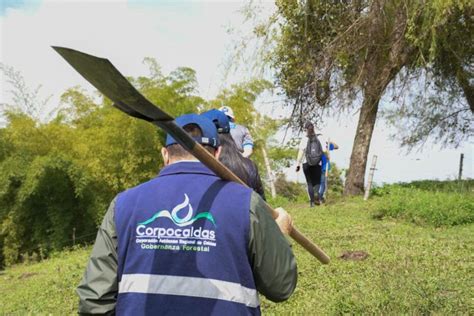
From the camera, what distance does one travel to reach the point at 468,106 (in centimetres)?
1420

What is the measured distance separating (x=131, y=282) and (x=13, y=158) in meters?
13.8

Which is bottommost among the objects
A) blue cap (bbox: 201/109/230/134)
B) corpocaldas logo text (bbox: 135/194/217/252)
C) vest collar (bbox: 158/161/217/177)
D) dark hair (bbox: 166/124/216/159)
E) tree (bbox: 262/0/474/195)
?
corpocaldas logo text (bbox: 135/194/217/252)

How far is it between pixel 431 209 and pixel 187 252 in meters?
7.31

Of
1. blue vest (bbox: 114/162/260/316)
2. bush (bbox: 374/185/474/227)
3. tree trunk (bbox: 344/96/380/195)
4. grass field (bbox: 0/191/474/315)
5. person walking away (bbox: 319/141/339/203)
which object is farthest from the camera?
tree trunk (bbox: 344/96/380/195)

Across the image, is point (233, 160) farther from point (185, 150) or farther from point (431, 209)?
point (431, 209)

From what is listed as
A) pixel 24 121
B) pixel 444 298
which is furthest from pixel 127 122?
pixel 444 298

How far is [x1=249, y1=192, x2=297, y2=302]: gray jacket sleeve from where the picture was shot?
1768 mm

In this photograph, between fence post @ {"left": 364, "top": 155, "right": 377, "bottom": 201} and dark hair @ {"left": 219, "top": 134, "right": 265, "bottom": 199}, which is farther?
fence post @ {"left": 364, "top": 155, "right": 377, "bottom": 201}

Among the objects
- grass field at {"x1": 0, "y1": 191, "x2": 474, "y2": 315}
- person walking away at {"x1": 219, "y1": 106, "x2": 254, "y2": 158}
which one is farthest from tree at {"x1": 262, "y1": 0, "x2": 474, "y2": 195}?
person walking away at {"x1": 219, "y1": 106, "x2": 254, "y2": 158}

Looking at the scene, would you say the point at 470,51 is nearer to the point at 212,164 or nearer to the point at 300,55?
the point at 300,55

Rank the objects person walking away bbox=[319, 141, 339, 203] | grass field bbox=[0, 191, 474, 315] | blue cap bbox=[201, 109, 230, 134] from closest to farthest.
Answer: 1. blue cap bbox=[201, 109, 230, 134]
2. grass field bbox=[0, 191, 474, 315]
3. person walking away bbox=[319, 141, 339, 203]

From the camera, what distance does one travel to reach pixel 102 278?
1831 millimetres

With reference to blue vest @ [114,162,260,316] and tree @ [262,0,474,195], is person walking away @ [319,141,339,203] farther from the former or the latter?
blue vest @ [114,162,260,316]

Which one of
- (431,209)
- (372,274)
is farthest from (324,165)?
(372,274)
